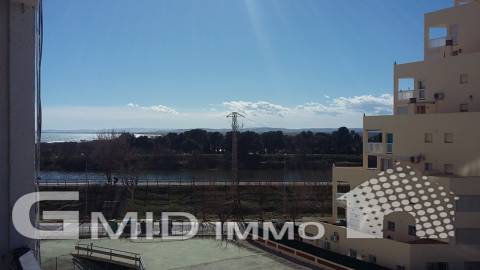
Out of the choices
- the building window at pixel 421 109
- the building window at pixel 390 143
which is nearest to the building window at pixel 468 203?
the building window at pixel 390 143

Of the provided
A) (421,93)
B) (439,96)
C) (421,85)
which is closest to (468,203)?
(439,96)

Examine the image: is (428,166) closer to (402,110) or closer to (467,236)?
(467,236)

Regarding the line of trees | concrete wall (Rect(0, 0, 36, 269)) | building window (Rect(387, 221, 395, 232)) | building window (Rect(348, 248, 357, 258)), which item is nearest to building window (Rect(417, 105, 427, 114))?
building window (Rect(387, 221, 395, 232))

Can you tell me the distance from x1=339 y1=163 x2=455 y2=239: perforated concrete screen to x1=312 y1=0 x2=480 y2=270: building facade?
109 millimetres

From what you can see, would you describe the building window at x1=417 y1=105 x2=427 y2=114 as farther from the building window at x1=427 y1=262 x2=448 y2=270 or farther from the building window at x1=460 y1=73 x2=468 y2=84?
the building window at x1=427 y1=262 x2=448 y2=270

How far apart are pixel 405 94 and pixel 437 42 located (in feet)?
5.02

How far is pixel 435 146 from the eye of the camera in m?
10.6

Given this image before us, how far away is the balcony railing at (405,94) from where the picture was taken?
12469 mm

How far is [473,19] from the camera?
11.3 m

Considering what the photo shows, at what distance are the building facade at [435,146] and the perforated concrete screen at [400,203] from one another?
109 mm

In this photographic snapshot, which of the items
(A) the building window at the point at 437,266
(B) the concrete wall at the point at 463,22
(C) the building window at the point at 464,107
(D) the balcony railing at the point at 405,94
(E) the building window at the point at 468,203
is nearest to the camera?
(E) the building window at the point at 468,203

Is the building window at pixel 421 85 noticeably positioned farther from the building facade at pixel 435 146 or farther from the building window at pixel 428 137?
the building window at pixel 428 137

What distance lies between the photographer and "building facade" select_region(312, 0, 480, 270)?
9508 millimetres

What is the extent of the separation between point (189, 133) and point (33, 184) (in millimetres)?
50312
